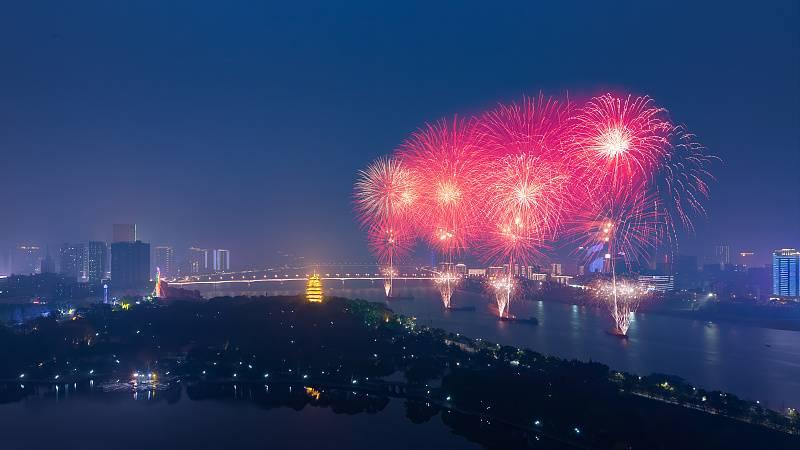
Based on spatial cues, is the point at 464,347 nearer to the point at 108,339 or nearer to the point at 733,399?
the point at 733,399

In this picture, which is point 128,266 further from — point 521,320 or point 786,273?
point 786,273

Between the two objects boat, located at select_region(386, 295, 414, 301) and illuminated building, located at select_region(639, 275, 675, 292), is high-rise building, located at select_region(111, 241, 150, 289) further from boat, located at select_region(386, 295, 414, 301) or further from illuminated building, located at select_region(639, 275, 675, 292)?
illuminated building, located at select_region(639, 275, 675, 292)

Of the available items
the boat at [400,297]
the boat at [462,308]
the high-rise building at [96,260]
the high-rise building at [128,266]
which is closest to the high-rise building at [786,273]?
the boat at [462,308]

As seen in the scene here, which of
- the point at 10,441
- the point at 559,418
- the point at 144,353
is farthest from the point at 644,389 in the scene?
the point at 144,353

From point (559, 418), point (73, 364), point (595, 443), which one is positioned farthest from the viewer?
point (73, 364)

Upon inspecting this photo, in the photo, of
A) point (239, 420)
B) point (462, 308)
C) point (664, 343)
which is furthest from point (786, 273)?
point (239, 420)

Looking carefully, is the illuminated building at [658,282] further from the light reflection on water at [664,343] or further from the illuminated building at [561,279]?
the light reflection on water at [664,343]
